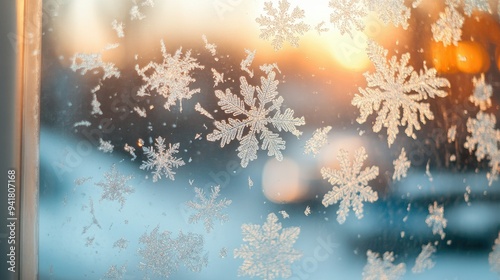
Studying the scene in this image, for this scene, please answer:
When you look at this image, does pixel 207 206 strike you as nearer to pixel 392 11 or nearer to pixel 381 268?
pixel 381 268

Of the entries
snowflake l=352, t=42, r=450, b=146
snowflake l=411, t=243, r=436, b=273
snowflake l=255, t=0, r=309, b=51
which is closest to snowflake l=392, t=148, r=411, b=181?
snowflake l=352, t=42, r=450, b=146

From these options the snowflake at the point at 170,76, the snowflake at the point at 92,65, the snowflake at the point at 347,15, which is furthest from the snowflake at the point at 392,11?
the snowflake at the point at 92,65

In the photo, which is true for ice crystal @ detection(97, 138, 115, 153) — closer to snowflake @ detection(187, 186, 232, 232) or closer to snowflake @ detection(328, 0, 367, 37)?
snowflake @ detection(187, 186, 232, 232)

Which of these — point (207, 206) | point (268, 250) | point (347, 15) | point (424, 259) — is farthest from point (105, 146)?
point (424, 259)

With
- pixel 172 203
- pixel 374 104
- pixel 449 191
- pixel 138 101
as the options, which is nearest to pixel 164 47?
pixel 138 101

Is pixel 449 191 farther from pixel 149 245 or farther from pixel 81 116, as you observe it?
pixel 81 116

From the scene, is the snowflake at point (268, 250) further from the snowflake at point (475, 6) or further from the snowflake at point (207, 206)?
the snowflake at point (475, 6)
